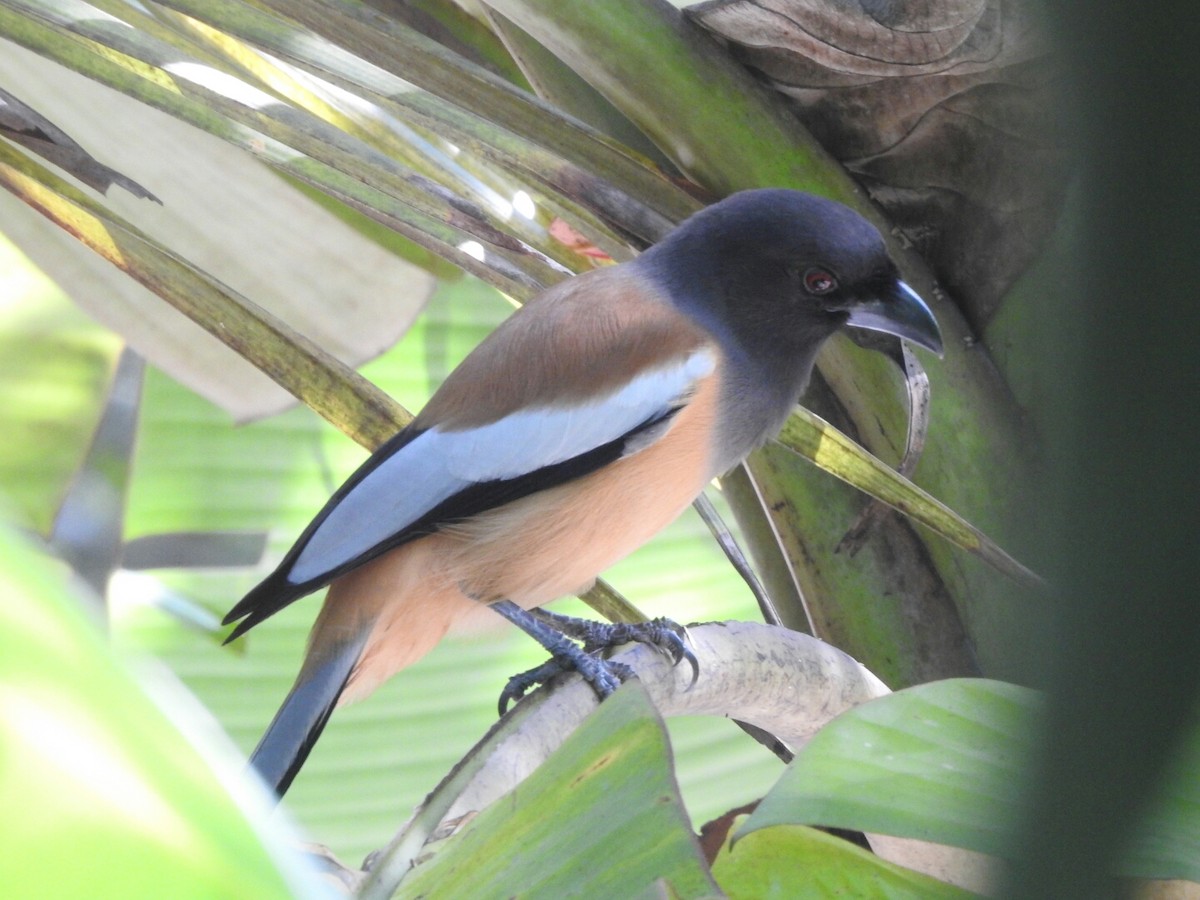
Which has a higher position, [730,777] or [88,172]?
[88,172]

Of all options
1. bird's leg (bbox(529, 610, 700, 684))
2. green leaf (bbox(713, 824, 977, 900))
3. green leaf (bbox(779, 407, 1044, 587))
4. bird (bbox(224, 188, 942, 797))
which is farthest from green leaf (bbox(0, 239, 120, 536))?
green leaf (bbox(713, 824, 977, 900))

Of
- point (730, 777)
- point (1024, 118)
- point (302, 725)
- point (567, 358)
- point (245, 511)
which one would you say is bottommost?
point (730, 777)

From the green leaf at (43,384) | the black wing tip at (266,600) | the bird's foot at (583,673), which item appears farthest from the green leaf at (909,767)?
the green leaf at (43,384)

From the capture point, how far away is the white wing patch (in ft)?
3.45

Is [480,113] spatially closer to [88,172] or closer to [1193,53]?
[88,172]

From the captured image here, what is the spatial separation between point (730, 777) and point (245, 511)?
0.95 m

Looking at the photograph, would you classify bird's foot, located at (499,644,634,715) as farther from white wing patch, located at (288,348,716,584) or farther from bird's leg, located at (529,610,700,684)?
white wing patch, located at (288,348,716,584)

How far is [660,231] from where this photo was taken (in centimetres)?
98

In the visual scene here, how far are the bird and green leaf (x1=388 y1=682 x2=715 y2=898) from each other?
0.61 metres

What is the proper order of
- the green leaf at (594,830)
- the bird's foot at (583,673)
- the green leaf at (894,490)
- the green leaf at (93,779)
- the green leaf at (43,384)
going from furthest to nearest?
the green leaf at (43,384) → the bird's foot at (583,673) → the green leaf at (894,490) → the green leaf at (594,830) → the green leaf at (93,779)

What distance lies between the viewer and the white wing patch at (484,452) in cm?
105

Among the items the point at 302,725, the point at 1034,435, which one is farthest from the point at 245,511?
the point at 1034,435

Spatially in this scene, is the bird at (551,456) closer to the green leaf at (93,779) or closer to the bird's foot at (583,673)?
the bird's foot at (583,673)

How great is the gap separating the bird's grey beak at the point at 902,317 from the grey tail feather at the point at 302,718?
577 millimetres
